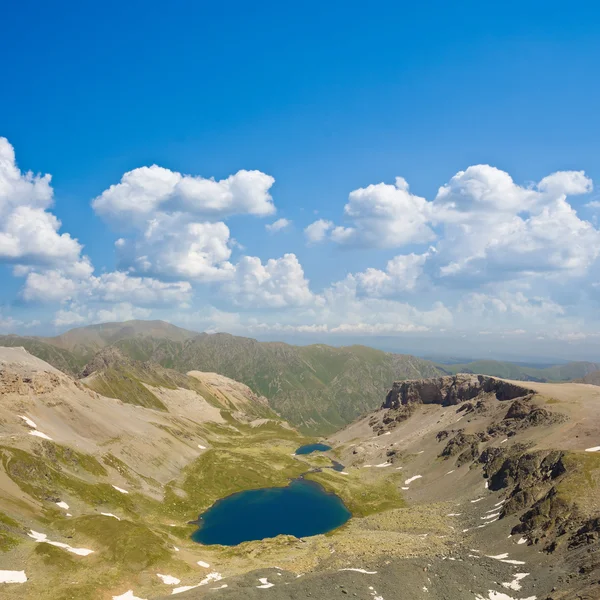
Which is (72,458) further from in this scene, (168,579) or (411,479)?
(411,479)

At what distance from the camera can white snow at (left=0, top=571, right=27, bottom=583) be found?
6894 centimetres

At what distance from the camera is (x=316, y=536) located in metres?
116

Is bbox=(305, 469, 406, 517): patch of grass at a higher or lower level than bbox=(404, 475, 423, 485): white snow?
lower

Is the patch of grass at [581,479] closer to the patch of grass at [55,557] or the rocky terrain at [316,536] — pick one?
the rocky terrain at [316,536]

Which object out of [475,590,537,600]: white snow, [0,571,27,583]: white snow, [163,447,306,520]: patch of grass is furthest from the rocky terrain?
[163,447,306,520]: patch of grass

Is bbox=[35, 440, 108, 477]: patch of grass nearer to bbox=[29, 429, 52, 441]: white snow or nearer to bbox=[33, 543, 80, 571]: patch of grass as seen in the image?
bbox=[29, 429, 52, 441]: white snow

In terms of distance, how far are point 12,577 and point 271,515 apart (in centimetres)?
8505

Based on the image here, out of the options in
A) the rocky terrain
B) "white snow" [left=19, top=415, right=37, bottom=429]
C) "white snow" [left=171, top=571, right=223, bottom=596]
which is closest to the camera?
the rocky terrain

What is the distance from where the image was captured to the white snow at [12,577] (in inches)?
2714

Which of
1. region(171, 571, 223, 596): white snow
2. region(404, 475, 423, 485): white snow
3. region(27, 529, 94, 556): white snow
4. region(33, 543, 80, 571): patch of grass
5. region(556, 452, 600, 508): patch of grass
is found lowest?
region(404, 475, 423, 485): white snow

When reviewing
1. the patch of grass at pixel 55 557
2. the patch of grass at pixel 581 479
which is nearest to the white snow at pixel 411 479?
the patch of grass at pixel 581 479

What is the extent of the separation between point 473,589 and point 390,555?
19272 millimetres

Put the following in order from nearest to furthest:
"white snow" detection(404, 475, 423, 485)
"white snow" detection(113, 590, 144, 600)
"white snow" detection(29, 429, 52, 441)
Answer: "white snow" detection(113, 590, 144, 600), "white snow" detection(29, 429, 52, 441), "white snow" detection(404, 475, 423, 485)

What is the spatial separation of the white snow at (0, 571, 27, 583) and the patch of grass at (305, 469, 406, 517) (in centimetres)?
10097
